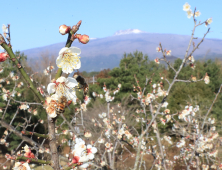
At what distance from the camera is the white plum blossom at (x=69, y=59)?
0.71 m

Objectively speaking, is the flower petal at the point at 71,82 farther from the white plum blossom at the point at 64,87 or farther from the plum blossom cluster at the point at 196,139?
the plum blossom cluster at the point at 196,139

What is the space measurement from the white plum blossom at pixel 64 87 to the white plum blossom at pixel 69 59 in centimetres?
4

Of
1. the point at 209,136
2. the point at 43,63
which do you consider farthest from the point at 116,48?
the point at 209,136

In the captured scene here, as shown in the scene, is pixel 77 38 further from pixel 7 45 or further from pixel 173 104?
pixel 173 104

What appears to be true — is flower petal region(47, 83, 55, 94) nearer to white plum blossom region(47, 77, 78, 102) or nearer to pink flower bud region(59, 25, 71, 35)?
white plum blossom region(47, 77, 78, 102)

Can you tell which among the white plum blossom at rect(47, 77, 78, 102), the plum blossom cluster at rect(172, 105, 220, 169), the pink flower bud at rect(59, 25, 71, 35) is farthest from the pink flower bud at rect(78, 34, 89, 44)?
the plum blossom cluster at rect(172, 105, 220, 169)

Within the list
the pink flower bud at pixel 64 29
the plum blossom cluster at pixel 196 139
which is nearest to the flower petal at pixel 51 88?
the pink flower bud at pixel 64 29

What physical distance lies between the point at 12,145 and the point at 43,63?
1003 centimetres

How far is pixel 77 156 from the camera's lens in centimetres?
81

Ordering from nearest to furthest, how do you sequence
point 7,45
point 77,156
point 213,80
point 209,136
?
point 7,45
point 77,156
point 209,136
point 213,80

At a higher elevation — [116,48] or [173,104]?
[116,48]

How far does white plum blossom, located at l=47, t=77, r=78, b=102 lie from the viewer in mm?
661

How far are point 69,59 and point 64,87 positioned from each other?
0.43 feet

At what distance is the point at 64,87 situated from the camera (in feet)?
2.31
